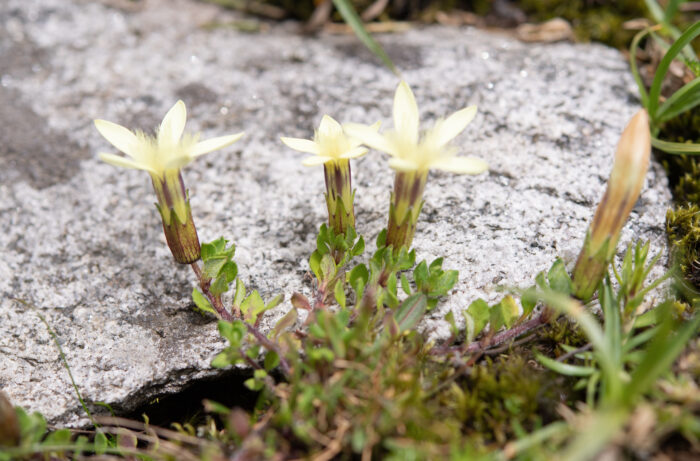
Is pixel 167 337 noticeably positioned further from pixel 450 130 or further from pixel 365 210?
pixel 450 130

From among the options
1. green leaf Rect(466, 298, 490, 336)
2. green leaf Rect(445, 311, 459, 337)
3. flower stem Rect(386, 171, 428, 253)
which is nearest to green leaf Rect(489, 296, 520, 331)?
green leaf Rect(466, 298, 490, 336)

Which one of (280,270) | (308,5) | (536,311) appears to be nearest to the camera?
(536,311)

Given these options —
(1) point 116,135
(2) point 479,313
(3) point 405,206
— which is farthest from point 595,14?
(1) point 116,135

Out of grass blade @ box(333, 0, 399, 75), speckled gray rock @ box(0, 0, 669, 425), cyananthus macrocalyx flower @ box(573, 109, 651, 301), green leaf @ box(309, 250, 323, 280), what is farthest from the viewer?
grass blade @ box(333, 0, 399, 75)

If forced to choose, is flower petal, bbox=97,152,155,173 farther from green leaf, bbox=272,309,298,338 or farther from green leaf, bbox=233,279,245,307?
green leaf, bbox=272,309,298,338

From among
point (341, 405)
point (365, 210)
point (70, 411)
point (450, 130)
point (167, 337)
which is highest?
point (450, 130)

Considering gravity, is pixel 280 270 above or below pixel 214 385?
above

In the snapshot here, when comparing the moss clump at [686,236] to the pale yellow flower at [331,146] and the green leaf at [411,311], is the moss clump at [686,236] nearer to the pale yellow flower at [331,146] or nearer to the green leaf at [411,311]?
the green leaf at [411,311]

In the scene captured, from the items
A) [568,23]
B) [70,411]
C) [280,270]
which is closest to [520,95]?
[568,23]

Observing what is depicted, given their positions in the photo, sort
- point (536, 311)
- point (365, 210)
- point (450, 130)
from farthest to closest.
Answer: point (365, 210)
point (536, 311)
point (450, 130)
